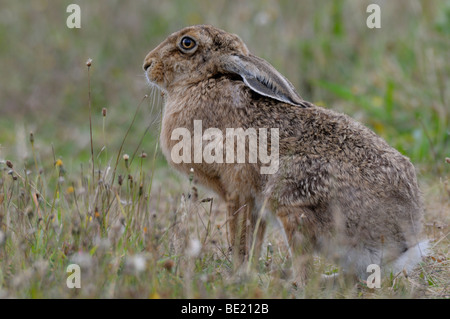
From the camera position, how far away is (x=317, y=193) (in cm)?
410

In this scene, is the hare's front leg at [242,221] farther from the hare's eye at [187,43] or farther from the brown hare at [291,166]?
the hare's eye at [187,43]

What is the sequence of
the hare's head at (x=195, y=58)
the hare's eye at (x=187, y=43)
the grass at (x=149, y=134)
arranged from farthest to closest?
the hare's eye at (x=187, y=43), the hare's head at (x=195, y=58), the grass at (x=149, y=134)

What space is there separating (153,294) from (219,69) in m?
2.06

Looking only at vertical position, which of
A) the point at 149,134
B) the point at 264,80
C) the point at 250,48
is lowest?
the point at 149,134

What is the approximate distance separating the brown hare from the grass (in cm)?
19

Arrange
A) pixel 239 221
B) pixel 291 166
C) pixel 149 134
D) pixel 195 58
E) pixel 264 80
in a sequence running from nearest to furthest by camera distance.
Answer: pixel 291 166
pixel 239 221
pixel 264 80
pixel 195 58
pixel 149 134

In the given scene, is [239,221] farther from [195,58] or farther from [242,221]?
[195,58]

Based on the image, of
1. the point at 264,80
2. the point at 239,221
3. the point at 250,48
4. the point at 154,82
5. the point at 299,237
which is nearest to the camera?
the point at 299,237

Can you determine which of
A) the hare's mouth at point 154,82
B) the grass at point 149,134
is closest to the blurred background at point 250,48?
the grass at point 149,134

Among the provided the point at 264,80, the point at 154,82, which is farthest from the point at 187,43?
the point at 264,80

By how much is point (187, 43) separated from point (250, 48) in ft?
14.0

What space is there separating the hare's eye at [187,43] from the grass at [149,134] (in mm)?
461

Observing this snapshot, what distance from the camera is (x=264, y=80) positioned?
4555 millimetres

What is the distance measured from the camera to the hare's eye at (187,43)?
5078 millimetres
